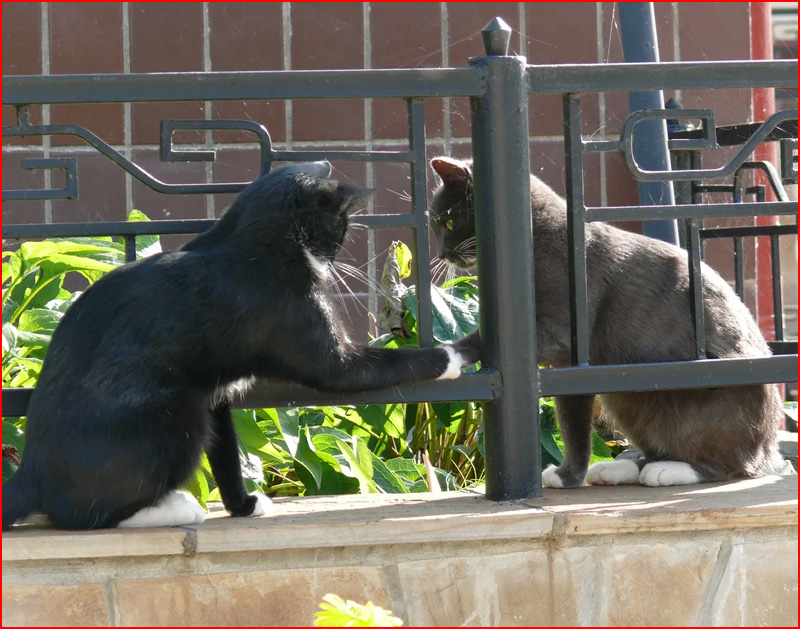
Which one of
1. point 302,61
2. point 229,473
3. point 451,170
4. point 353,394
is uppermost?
point 302,61

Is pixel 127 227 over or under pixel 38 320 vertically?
over

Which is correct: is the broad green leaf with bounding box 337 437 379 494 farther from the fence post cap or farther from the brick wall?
the brick wall

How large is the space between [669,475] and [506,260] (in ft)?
2.69

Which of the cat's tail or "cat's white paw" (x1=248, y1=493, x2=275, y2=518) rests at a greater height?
the cat's tail

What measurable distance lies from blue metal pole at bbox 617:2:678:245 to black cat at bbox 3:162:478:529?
179 cm

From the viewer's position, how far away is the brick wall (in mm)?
4613

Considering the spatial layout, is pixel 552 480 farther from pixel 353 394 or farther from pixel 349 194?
pixel 349 194

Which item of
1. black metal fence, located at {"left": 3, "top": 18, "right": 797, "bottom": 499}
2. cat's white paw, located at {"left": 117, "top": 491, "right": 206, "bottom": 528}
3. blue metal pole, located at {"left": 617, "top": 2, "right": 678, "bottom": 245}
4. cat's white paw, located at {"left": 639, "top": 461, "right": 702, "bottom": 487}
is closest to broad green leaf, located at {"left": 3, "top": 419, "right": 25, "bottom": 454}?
black metal fence, located at {"left": 3, "top": 18, "right": 797, "bottom": 499}

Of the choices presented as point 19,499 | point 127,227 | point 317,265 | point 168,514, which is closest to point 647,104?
point 317,265

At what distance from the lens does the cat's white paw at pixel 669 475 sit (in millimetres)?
2932

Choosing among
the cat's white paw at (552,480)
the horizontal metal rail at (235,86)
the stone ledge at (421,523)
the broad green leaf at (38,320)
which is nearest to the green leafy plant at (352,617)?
the stone ledge at (421,523)

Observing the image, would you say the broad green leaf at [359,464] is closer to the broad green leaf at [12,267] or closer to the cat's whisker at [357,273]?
the cat's whisker at [357,273]

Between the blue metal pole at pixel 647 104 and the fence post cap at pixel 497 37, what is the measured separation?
4.74 ft

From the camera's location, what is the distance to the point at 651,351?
298 centimetres
